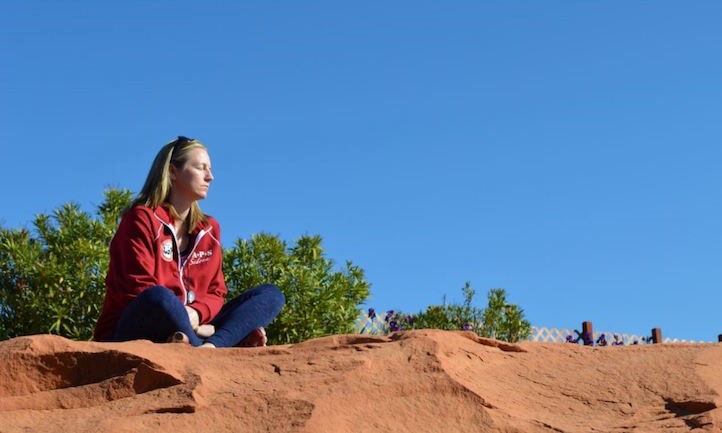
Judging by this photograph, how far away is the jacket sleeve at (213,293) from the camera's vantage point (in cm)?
429

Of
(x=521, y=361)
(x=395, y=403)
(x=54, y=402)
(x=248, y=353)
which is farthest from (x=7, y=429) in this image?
(x=521, y=361)

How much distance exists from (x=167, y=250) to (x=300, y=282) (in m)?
2.52

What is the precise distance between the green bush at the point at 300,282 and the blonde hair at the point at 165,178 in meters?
2.34

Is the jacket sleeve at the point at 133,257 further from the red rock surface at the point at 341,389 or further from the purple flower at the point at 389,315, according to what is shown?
the purple flower at the point at 389,315

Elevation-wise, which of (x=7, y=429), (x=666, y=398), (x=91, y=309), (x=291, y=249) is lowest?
(x=7, y=429)

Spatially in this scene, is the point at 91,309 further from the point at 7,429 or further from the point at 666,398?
the point at 666,398

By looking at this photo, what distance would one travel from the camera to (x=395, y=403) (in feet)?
9.73

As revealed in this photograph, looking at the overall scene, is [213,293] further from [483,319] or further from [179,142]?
[483,319]

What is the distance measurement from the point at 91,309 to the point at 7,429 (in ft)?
13.5

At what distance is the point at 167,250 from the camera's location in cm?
431

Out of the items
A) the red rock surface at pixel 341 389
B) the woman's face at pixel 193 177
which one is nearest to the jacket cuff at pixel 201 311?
the woman's face at pixel 193 177

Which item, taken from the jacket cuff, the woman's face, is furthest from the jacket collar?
the jacket cuff

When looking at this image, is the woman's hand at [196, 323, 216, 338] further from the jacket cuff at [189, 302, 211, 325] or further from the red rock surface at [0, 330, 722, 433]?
the red rock surface at [0, 330, 722, 433]

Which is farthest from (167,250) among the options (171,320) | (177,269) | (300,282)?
(300,282)
